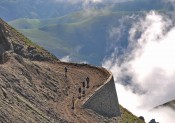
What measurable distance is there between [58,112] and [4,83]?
1168cm

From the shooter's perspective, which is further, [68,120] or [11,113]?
[68,120]

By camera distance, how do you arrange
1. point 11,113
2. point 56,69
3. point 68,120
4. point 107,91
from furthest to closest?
point 56,69 < point 107,91 < point 68,120 < point 11,113

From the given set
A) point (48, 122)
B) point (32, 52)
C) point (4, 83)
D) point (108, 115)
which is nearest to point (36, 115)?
point (48, 122)

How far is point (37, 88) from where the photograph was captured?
9131cm

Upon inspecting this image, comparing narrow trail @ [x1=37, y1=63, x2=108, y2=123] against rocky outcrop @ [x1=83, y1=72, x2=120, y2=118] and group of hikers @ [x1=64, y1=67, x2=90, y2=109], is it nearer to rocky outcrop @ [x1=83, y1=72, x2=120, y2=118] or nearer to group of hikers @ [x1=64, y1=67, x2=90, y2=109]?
group of hikers @ [x1=64, y1=67, x2=90, y2=109]

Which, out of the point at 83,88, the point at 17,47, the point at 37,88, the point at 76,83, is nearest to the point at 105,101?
the point at 83,88

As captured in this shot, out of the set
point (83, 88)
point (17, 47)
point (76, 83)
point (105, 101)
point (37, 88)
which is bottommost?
point (37, 88)

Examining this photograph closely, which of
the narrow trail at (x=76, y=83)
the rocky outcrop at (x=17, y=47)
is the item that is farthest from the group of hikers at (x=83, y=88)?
the rocky outcrop at (x=17, y=47)

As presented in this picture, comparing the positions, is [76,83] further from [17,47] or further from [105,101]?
[17,47]

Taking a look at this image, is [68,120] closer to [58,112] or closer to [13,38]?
[58,112]

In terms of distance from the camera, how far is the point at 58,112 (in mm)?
85562

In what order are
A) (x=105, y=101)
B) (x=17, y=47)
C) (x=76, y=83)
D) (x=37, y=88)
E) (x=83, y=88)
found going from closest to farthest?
(x=37, y=88) < (x=105, y=101) < (x=83, y=88) < (x=76, y=83) < (x=17, y=47)

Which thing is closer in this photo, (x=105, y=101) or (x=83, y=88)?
(x=105, y=101)

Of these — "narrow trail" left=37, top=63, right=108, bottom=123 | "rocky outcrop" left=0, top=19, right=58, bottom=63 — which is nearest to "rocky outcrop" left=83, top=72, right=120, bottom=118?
"narrow trail" left=37, top=63, right=108, bottom=123
